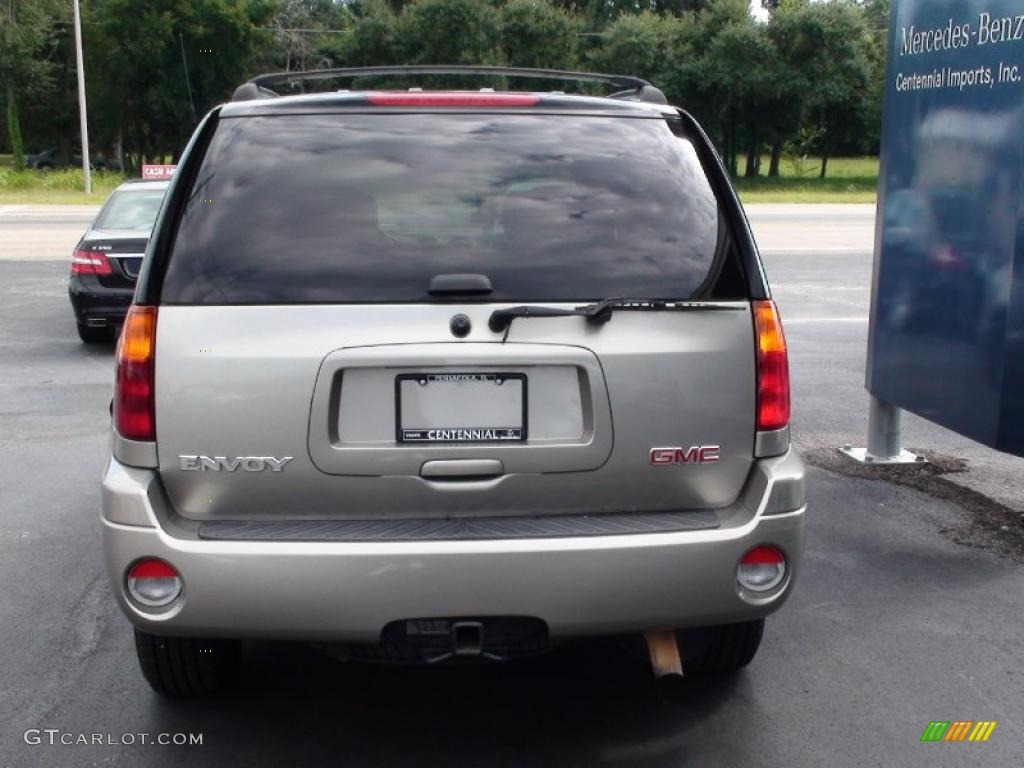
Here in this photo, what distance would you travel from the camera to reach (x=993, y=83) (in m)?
5.51

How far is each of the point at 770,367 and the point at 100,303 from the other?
29.4ft

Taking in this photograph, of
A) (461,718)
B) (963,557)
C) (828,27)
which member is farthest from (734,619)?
(828,27)

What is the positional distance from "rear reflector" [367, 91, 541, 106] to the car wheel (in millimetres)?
8608

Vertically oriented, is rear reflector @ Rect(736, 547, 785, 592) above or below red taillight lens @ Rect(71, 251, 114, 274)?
above

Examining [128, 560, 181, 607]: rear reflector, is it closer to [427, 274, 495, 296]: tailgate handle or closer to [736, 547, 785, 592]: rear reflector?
[427, 274, 495, 296]: tailgate handle

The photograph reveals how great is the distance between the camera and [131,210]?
480 inches

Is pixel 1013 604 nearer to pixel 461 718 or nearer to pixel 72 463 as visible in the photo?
pixel 461 718

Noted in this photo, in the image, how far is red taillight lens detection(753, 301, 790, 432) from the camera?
3.49 meters

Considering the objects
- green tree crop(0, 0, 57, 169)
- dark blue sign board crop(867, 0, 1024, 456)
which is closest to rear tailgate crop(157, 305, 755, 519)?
dark blue sign board crop(867, 0, 1024, 456)

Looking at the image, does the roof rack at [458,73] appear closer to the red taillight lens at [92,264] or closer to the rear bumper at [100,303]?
the rear bumper at [100,303]

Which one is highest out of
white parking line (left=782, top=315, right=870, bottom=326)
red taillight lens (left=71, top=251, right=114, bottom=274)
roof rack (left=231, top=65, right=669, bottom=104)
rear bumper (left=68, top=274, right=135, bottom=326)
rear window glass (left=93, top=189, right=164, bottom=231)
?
roof rack (left=231, top=65, right=669, bottom=104)

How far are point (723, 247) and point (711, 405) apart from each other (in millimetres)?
465

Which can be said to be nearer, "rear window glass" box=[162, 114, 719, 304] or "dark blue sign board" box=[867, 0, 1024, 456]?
"rear window glass" box=[162, 114, 719, 304]

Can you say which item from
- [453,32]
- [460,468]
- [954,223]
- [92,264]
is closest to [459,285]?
[460,468]
